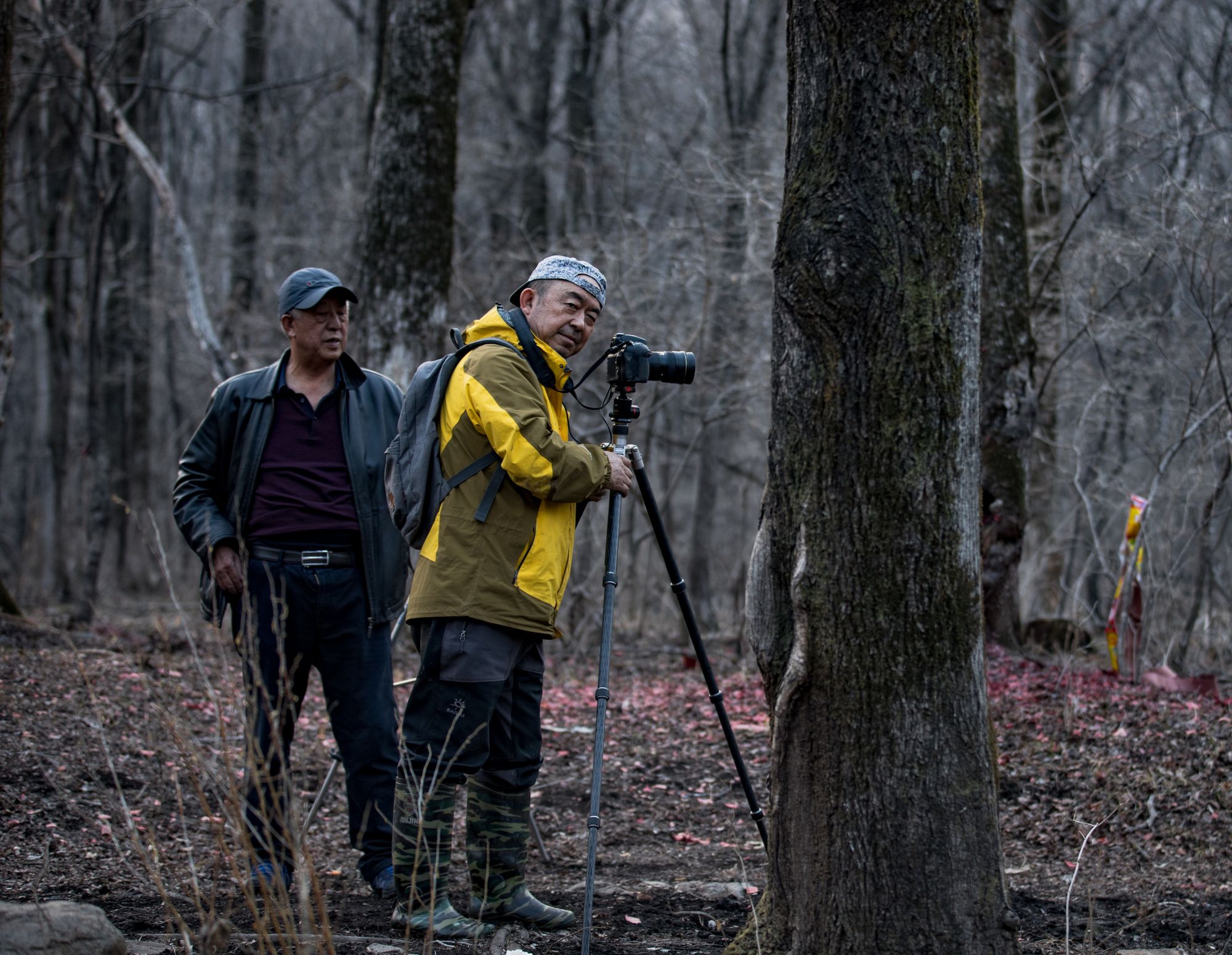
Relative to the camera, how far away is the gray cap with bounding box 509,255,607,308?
3490 millimetres

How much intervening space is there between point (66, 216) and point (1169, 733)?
571 inches

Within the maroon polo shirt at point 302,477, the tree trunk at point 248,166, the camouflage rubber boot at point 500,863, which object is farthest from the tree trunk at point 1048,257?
the tree trunk at point 248,166

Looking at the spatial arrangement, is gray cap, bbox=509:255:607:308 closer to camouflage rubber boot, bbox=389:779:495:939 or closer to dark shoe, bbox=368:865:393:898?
camouflage rubber boot, bbox=389:779:495:939

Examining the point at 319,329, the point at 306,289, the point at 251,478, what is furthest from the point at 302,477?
the point at 306,289

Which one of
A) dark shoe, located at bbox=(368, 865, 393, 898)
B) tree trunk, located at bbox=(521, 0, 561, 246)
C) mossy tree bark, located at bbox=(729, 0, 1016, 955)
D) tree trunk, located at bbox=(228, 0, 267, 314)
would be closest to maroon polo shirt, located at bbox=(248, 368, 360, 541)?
dark shoe, located at bbox=(368, 865, 393, 898)

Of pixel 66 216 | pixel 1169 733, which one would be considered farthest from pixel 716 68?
pixel 1169 733

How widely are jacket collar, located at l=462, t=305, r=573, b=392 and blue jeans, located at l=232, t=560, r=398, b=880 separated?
100 centimetres

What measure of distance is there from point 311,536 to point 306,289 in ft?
2.84

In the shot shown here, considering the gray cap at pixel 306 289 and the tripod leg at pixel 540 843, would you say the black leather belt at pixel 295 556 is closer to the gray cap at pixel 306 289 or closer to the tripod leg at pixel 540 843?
the gray cap at pixel 306 289

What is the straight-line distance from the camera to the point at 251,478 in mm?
3865

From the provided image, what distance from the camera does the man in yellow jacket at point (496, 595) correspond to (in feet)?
10.7

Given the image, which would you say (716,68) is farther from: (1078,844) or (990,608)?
(1078,844)

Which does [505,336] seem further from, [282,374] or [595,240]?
[595,240]

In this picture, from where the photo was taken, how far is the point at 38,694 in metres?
5.92
